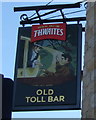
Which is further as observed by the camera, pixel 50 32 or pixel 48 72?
pixel 50 32

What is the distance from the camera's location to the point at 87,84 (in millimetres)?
8555

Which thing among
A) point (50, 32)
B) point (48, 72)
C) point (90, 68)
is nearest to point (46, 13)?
point (50, 32)

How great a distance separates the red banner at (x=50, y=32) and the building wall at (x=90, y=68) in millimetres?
1420

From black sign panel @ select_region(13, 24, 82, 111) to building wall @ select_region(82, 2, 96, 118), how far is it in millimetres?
755

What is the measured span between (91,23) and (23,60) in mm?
2212

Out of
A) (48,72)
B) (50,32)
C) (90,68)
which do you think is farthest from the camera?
(50,32)

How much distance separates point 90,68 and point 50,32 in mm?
2457

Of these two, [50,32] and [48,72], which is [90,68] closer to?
[48,72]

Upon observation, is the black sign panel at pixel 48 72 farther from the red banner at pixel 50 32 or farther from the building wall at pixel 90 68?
the building wall at pixel 90 68

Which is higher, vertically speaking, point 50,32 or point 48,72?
point 50,32

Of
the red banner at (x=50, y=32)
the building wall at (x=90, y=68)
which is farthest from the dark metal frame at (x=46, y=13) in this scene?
the building wall at (x=90, y=68)

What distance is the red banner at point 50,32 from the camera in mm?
10562

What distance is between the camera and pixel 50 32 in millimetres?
10648

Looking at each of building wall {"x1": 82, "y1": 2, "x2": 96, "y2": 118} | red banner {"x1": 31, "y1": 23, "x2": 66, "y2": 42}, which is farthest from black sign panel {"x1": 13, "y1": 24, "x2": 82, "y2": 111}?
building wall {"x1": 82, "y1": 2, "x2": 96, "y2": 118}
